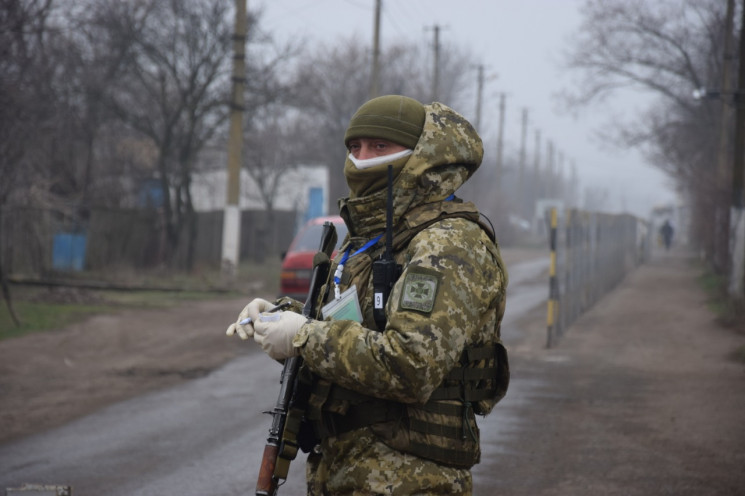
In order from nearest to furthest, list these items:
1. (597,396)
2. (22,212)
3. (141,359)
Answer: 1. (597,396)
2. (141,359)
3. (22,212)

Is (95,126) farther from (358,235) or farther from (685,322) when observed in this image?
(358,235)

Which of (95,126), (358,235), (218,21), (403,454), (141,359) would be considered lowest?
(141,359)

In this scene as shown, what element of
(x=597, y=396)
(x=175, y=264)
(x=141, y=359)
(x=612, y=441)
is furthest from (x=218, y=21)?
(x=612, y=441)

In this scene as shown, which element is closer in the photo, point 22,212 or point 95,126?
point 22,212

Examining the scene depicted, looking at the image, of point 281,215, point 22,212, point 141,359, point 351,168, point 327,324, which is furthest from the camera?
point 281,215

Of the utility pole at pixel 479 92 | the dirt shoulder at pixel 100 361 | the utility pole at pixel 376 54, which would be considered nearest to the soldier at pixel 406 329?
the dirt shoulder at pixel 100 361

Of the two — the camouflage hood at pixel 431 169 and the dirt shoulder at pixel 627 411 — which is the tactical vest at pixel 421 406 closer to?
the camouflage hood at pixel 431 169

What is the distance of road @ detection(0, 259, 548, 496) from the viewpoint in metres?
5.46

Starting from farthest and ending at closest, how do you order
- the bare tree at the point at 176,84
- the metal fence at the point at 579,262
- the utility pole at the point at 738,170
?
the bare tree at the point at 176,84 < the utility pole at the point at 738,170 < the metal fence at the point at 579,262

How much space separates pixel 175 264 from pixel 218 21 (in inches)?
239

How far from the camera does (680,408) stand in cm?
784

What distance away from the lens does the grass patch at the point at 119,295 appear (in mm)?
12453

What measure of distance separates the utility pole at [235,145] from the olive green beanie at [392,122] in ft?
53.5

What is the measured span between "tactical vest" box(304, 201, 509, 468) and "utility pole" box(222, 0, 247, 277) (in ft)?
53.6
